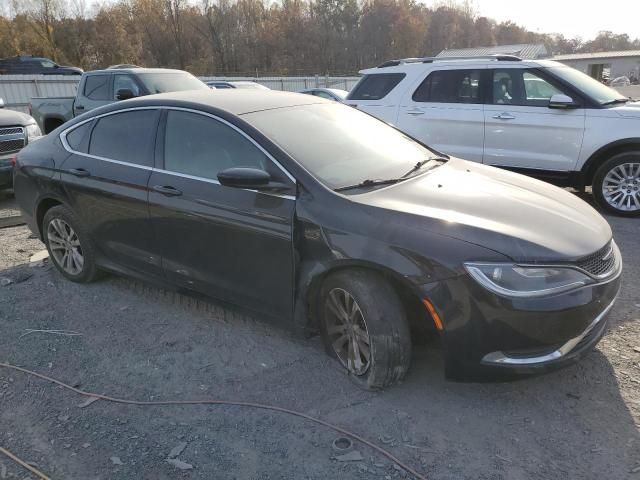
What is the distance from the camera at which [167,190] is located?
3689 mm

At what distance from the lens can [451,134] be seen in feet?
24.0

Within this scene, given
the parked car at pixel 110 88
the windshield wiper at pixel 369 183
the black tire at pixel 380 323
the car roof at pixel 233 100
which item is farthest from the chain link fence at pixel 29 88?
the black tire at pixel 380 323

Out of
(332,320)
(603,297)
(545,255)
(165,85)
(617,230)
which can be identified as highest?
(165,85)

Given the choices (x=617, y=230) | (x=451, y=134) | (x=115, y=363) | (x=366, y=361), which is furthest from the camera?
(x=451, y=134)

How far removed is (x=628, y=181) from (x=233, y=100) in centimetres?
499

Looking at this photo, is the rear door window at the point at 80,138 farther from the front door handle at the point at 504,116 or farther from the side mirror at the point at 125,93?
the side mirror at the point at 125,93

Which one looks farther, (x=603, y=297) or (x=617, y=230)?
(x=617, y=230)

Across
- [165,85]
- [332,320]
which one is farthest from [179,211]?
[165,85]

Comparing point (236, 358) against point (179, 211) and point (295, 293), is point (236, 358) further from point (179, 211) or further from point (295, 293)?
point (179, 211)

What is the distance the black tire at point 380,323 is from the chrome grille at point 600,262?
96cm

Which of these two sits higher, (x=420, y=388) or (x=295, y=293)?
(x=295, y=293)

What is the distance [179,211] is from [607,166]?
521cm

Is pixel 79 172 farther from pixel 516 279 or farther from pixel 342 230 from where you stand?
pixel 516 279

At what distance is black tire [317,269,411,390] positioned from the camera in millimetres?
2855
